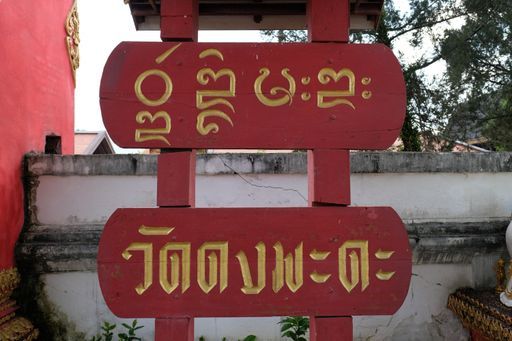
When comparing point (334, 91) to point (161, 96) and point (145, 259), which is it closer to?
point (161, 96)

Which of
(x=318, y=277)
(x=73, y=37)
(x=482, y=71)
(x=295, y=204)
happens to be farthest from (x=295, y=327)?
(x=482, y=71)

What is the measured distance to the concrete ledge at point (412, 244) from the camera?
3.31 metres

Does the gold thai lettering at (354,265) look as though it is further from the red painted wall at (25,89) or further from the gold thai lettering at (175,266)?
the red painted wall at (25,89)

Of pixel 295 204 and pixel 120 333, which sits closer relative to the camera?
pixel 120 333

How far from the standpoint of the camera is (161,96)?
1875 mm

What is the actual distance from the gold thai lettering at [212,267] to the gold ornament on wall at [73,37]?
3846mm

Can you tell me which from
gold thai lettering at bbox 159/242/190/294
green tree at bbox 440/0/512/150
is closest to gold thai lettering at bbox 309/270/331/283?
gold thai lettering at bbox 159/242/190/294

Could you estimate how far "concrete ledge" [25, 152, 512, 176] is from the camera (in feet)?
11.4

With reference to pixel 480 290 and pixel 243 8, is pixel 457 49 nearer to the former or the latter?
pixel 480 290

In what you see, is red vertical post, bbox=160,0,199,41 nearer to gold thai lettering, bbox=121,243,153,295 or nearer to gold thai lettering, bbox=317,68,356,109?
gold thai lettering, bbox=317,68,356,109

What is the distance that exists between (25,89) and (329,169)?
9.40 feet

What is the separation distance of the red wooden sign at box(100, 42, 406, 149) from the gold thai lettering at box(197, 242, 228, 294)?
42 cm

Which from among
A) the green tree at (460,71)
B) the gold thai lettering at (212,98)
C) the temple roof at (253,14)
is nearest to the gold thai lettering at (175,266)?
the gold thai lettering at (212,98)

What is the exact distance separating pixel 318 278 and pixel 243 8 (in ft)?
4.96
